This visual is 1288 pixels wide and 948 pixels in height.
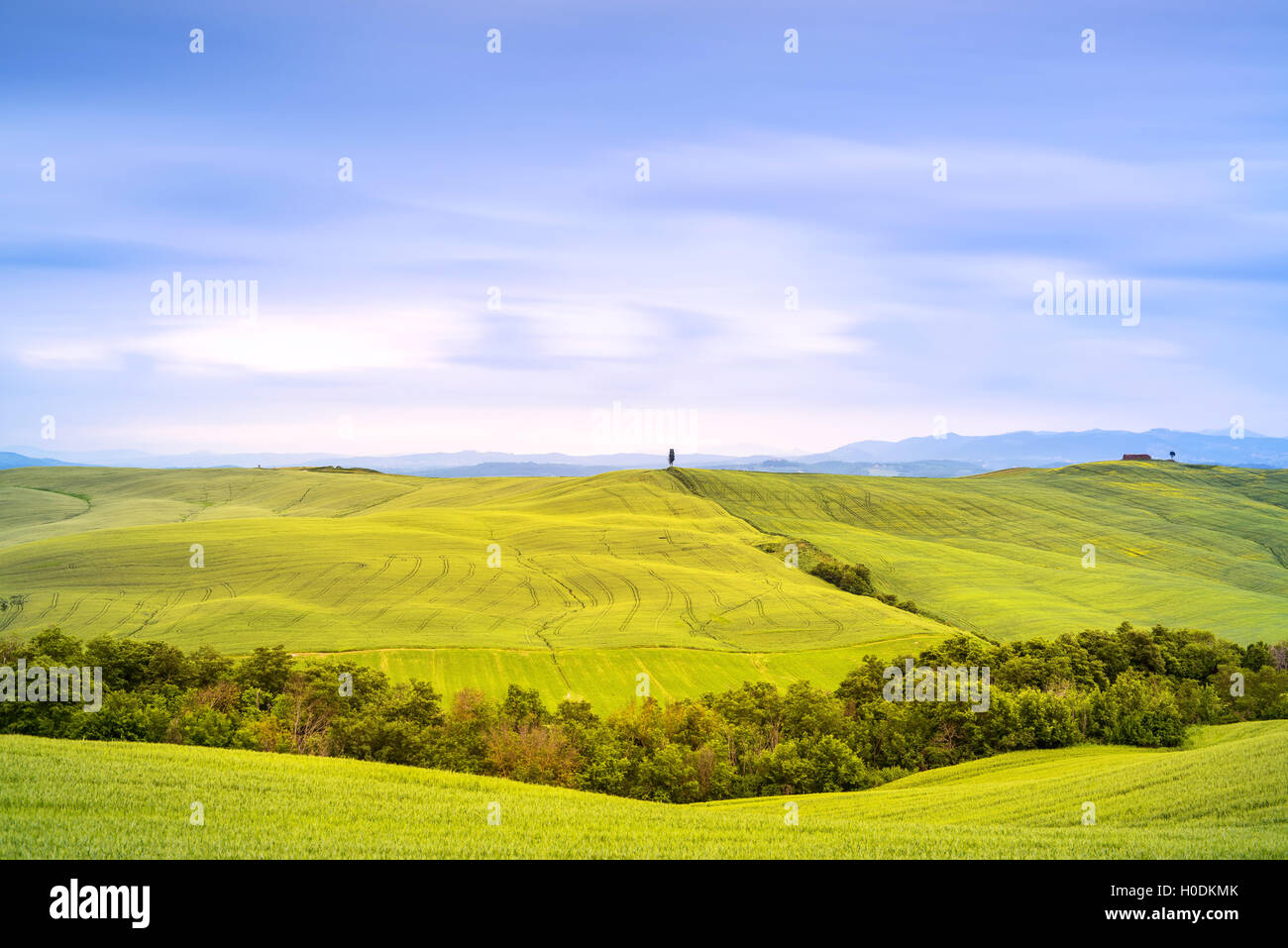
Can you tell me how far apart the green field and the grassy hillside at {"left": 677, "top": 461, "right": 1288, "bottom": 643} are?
650 mm

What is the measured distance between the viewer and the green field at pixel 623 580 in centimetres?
8781

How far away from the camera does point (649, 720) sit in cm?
5794

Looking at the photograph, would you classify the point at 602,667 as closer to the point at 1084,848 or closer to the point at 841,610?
the point at 841,610

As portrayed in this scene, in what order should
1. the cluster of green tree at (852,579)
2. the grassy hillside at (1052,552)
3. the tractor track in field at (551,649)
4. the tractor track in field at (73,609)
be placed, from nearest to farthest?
the tractor track in field at (551,649), the tractor track in field at (73,609), the grassy hillside at (1052,552), the cluster of green tree at (852,579)

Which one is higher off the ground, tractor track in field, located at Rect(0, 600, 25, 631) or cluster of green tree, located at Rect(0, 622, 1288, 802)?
tractor track in field, located at Rect(0, 600, 25, 631)

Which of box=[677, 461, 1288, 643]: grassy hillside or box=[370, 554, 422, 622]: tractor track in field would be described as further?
box=[677, 461, 1288, 643]: grassy hillside

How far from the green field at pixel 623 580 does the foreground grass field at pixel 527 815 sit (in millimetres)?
48241

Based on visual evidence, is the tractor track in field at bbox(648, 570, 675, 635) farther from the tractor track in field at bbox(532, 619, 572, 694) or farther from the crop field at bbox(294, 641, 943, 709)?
the tractor track in field at bbox(532, 619, 572, 694)

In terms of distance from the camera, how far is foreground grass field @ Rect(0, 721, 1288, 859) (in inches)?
734

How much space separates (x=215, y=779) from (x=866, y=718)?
48325mm

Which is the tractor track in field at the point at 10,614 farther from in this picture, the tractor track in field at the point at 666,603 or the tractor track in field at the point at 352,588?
the tractor track in field at the point at 666,603

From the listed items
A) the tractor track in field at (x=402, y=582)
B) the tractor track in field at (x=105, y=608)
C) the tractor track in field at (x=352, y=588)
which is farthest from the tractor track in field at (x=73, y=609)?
the tractor track in field at (x=402, y=582)

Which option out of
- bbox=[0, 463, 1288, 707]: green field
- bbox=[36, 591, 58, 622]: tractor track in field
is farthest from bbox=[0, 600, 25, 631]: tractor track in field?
bbox=[36, 591, 58, 622]: tractor track in field

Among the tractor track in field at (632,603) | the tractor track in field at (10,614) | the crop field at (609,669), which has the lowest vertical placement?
the crop field at (609,669)
